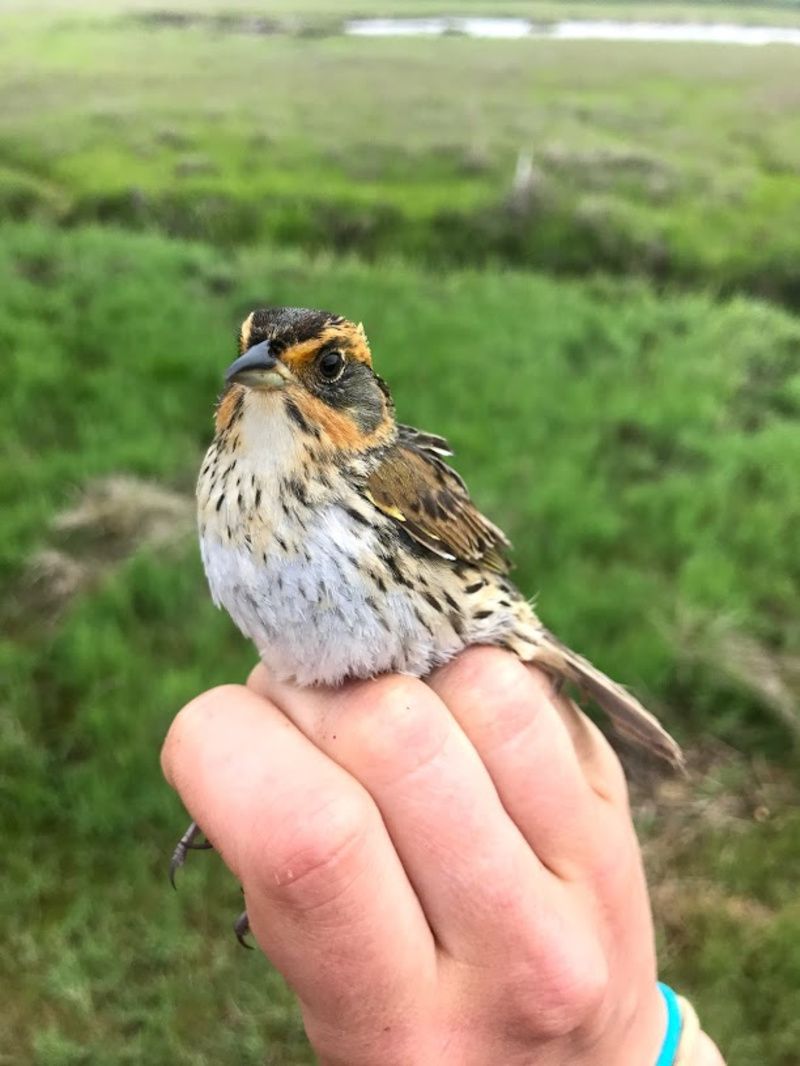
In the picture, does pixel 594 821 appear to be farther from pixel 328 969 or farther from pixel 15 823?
pixel 15 823

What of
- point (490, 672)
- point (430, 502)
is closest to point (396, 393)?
point (430, 502)

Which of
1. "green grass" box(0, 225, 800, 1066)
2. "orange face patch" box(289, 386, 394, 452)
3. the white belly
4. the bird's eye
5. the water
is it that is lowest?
"green grass" box(0, 225, 800, 1066)

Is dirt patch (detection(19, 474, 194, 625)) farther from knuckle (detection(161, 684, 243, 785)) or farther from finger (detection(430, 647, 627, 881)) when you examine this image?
finger (detection(430, 647, 627, 881))

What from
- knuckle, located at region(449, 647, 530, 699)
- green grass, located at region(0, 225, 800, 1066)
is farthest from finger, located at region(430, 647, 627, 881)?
green grass, located at region(0, 225, 800, 1066)

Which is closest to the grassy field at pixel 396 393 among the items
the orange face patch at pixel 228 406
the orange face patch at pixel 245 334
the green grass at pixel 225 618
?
the green grass at pixel 225 618

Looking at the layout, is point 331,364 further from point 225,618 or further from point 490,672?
point 225,618
